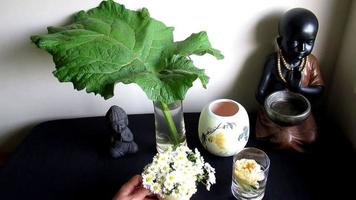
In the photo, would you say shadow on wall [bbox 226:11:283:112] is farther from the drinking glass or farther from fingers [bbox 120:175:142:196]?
fingers [bbox 120:175:142:196]

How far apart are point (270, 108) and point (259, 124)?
11 cm

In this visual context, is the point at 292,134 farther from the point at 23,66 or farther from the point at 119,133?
the point at 23,66

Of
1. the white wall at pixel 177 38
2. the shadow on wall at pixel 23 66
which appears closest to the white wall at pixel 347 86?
the white wall at pixel 177 38

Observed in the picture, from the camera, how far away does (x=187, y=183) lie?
806 millimetres

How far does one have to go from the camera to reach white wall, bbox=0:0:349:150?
1.03m

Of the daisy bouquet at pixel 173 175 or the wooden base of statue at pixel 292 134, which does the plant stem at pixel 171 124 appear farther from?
the wooden base of statue at pixel 292 134

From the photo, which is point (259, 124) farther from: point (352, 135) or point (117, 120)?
point (117, 120)

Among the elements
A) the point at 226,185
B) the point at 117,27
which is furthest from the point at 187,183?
the point at 117,27

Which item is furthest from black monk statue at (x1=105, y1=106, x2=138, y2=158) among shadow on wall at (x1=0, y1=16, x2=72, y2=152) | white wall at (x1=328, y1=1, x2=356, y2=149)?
white wall at (x1=328, y1=1, x2=356, y2=149)

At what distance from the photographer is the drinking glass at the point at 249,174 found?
0.88m

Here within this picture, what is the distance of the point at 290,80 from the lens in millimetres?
1029

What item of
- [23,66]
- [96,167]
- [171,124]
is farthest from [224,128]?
[23,66]

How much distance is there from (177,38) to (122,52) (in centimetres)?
21

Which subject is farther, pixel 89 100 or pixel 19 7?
pixel 89 100
